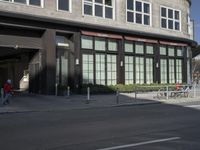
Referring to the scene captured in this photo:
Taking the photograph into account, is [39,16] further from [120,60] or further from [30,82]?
[120,60]

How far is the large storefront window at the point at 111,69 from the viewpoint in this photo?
114 ft

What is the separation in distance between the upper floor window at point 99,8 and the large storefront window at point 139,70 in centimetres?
504

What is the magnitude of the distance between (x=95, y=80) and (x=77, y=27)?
15.3ft

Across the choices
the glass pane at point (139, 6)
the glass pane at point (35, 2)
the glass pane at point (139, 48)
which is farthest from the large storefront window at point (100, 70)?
the glass pane at point (35, 2)

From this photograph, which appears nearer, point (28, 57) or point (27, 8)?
point (27, 8)

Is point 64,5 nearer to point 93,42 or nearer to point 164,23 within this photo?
point 93,42

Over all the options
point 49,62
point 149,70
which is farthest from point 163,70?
point 49,62

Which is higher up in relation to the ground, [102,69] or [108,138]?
[102,69]

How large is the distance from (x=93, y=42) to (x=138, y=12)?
6865 millimetres

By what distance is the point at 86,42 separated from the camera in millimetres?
33094

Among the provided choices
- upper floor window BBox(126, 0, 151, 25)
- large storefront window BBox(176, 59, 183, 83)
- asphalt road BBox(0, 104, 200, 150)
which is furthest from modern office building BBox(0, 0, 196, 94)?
asphalt road BBox(0, 104, 200, 150)

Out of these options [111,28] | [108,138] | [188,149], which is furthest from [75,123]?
[111,28]

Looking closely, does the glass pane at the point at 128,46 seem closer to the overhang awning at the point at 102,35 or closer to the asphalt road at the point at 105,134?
the overhang awning at the point at 102,35

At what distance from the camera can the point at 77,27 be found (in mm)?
32094
